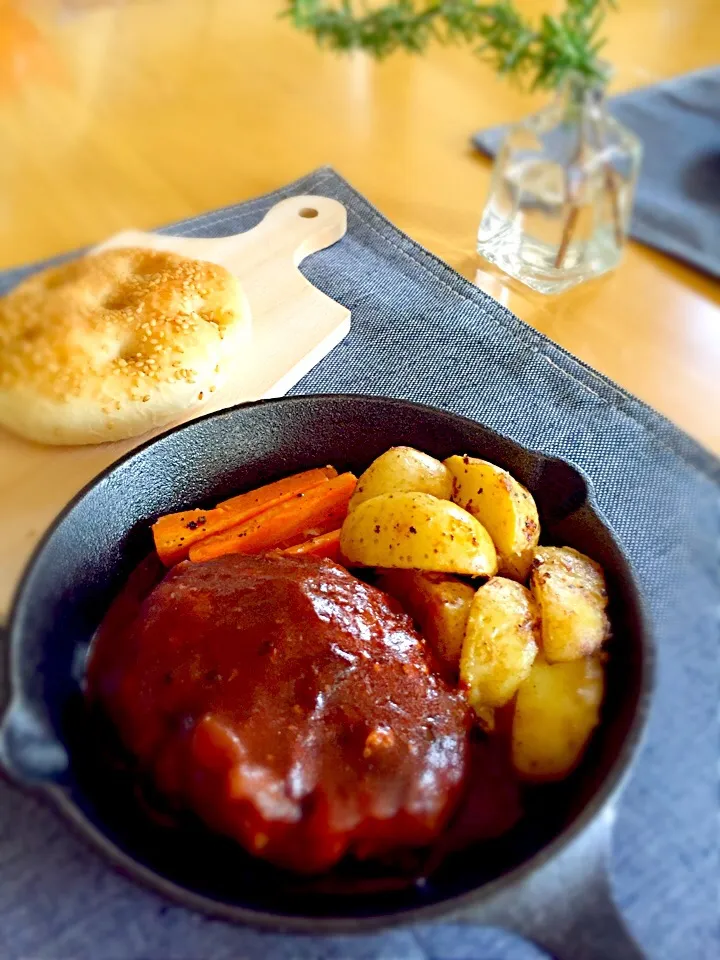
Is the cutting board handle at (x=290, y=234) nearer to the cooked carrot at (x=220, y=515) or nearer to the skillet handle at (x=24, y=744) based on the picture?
the cooked carrot at (x=220, y=515)


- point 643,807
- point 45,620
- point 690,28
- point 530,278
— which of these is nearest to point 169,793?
point 45,620

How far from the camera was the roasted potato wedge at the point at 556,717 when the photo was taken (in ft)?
1.67

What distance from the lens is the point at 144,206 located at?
52 centimetres

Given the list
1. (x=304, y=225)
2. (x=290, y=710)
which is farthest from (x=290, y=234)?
(x=290, y=710)

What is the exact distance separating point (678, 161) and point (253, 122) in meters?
0.35

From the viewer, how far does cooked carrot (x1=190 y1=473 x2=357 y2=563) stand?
66 cm

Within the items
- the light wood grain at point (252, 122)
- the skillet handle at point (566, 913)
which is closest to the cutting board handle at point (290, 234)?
the light wood grain at point (252, 122)

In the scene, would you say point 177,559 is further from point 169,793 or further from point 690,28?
point 690,28

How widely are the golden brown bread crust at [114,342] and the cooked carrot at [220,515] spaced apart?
0.45ft

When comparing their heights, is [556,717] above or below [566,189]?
below

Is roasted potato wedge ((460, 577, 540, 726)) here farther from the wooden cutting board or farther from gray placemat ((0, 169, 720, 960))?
the wooden cutting board

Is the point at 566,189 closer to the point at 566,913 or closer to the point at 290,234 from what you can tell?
the point at 566,913

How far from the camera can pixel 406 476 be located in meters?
0.63

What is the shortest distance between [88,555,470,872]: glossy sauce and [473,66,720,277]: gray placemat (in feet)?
1.07
